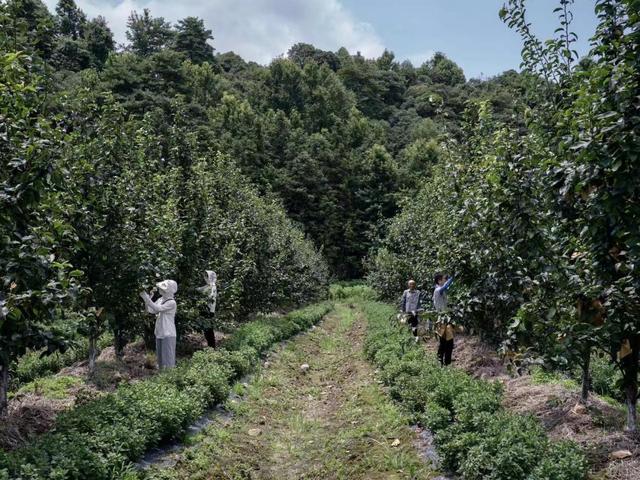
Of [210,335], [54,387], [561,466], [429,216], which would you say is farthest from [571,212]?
[429,216]

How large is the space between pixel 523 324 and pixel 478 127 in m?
6.35

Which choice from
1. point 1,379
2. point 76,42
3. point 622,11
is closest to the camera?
point 622,11

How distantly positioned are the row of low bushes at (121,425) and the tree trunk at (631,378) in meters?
5.46

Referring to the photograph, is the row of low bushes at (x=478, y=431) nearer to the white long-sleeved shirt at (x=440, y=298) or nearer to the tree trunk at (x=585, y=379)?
the tree trunk at (x=585, y=379)

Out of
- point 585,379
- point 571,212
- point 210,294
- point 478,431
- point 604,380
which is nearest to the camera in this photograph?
point 571,212

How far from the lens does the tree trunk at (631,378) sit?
19.5ft

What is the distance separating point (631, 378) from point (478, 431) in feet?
5.78

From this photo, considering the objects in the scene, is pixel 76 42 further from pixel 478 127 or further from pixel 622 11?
pixel 622 11

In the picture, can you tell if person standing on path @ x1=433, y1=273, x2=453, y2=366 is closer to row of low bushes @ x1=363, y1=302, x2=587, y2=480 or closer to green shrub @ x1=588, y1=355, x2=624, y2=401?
row of low bushes @ x1=363, y1=302, x2=587, y2=480

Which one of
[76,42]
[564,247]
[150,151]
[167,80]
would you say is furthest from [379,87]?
[564,247]

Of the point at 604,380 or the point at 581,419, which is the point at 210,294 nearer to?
the point at 604,380

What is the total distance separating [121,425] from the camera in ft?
20.9

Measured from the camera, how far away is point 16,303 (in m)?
5.20

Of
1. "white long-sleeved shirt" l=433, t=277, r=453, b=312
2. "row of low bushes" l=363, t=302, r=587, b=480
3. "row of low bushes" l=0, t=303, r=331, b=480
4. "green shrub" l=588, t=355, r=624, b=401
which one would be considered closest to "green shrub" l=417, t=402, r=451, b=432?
"row of low bushes" l=363, t=302, r=587, b=480
